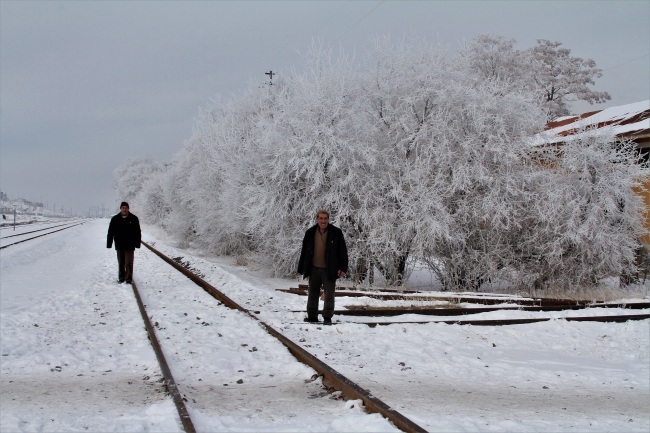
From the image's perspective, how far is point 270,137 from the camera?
16.1 m

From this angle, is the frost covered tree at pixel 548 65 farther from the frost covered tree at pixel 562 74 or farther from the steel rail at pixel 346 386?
the steel rail at pixel 346 386

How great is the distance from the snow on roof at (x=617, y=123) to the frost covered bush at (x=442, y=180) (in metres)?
0.50

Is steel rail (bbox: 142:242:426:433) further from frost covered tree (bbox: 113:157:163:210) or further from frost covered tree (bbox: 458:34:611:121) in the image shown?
frost covered tree (bbox: 113:157:163:210)

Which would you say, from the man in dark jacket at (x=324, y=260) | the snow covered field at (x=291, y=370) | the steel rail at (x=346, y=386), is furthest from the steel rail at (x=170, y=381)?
the man in dark jacket at (x=324, y=260)

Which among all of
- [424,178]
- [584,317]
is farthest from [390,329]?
[424,178]

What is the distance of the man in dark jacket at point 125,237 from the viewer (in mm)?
11820

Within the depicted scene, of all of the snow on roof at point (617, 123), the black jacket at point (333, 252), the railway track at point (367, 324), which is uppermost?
the snow on roof at point (617, 123)

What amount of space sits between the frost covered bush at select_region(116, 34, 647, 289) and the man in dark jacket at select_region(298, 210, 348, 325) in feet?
21.4

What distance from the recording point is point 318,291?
813 cm

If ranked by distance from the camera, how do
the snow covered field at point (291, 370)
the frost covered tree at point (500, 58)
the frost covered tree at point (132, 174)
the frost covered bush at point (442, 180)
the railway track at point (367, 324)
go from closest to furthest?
the railway track at point (367, 324) < the snow covered field at point (291, 370) < the frost covered bush at point (442, 180) < the frost covered tree at point (500, 58) < the frost covered tree at point (132, 174)

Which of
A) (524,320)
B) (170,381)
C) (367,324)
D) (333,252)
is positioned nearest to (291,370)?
(170,381)

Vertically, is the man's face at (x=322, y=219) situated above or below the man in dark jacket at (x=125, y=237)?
above

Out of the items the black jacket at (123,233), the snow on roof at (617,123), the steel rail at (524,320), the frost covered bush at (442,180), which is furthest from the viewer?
the snow on roof at (617,123)

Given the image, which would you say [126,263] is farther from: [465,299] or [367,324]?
[465,299]
